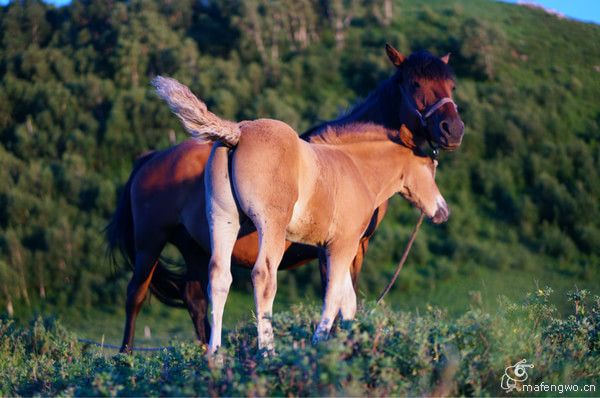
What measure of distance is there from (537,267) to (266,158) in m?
19.4

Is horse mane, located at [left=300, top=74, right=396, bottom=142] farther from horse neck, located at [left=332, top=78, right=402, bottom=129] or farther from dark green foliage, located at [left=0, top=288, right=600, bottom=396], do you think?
dark green foliage, located at [left=0, top=288, right=600, bottom=396]

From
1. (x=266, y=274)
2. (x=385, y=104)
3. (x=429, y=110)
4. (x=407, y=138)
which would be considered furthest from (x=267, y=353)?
(x=385, y=104)

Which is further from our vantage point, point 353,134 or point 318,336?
point 353,134

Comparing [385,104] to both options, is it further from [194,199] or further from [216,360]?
[216,360]

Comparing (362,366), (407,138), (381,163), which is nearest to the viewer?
(362,366)

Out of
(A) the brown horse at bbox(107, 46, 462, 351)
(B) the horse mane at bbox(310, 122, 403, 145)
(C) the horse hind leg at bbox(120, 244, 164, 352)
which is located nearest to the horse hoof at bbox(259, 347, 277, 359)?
(A) the brown horse at bbox(107, 46, 462, 351)

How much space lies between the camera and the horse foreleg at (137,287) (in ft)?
26.5

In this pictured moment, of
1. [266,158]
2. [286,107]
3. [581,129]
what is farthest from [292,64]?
[266,158]

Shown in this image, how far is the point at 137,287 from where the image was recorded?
818 cm

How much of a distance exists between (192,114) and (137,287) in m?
3.27

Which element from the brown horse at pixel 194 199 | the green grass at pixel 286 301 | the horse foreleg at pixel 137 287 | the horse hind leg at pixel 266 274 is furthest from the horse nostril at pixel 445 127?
the green grass at pixel 286 301

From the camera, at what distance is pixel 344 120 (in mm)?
7441

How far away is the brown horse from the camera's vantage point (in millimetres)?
7340

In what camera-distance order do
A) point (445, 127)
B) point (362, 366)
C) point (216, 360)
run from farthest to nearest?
1. point (445, 127)
2. point (216, 360)
3. point (362, 366)
